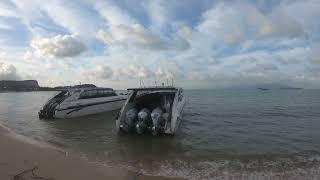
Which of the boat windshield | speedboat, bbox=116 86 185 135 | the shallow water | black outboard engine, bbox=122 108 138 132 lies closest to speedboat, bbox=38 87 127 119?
the boat windshield

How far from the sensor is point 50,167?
30.3 ft

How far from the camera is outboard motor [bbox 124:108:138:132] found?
50.6ft

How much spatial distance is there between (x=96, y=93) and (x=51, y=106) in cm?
468

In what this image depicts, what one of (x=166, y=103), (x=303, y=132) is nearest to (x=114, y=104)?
(x=166, y=103)

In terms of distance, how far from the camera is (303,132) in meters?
17.0

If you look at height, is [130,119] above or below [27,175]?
above

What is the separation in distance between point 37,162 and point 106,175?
2.46m

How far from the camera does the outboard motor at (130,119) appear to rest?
15.4 metres

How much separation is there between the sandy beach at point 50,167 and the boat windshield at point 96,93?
1449 centimetres

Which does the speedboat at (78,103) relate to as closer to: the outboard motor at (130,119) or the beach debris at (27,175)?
the outboard motor at (130,119)

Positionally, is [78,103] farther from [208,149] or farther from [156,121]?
[208,149]

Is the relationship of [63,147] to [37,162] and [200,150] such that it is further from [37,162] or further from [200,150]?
[200,150]

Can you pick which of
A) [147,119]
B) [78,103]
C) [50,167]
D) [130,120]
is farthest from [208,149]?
[78,103]

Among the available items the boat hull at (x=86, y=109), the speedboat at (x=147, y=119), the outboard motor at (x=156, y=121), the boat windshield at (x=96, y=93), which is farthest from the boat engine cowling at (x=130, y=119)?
the boat windshield at (x=96, y=93)
